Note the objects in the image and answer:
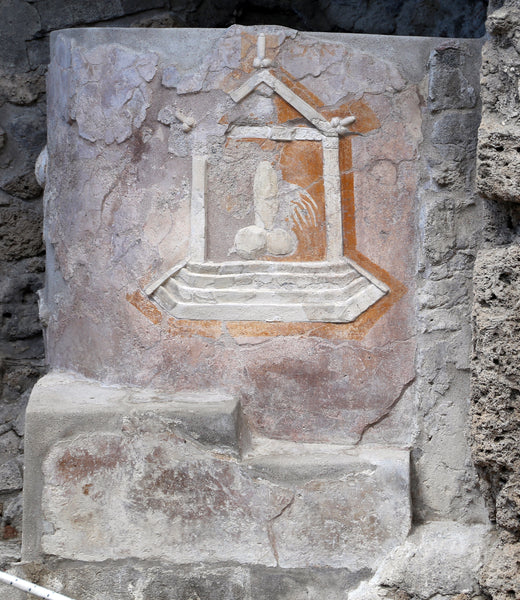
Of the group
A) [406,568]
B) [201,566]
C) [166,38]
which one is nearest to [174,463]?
[201,566]

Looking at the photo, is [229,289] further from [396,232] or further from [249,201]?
[396,232]

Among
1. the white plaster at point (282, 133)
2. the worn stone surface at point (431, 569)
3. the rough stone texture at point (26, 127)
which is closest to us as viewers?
the worn stone surface at point (431, 569)

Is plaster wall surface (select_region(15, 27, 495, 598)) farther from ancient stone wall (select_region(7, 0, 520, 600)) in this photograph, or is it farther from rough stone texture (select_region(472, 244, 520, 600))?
rough stone texture (select_region(472, 244, 520, 600))

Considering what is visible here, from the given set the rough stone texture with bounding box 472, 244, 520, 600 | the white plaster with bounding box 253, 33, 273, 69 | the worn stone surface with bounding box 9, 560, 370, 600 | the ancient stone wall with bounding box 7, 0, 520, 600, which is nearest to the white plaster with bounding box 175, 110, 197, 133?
the white plaster with bounding box 253, 33, 273, 69

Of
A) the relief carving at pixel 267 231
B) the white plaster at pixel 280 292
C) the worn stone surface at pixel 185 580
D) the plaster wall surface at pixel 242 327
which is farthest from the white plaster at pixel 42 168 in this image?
the worn stone surface at pixel 185 580

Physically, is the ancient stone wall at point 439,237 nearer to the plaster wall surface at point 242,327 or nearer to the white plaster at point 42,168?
the plaster wall surface at point 242,327

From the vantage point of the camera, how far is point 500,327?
214cm

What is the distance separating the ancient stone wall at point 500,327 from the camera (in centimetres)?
213

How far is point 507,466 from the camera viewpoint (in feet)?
7.04

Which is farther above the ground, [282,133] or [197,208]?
[282,133]

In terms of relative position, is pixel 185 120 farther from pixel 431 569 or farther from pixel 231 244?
pixel 431 569

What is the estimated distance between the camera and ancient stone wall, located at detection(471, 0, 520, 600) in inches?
84.0

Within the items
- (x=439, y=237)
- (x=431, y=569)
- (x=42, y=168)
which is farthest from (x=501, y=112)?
(x=42, y=168)

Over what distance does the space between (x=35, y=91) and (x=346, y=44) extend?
1251 millimetres
